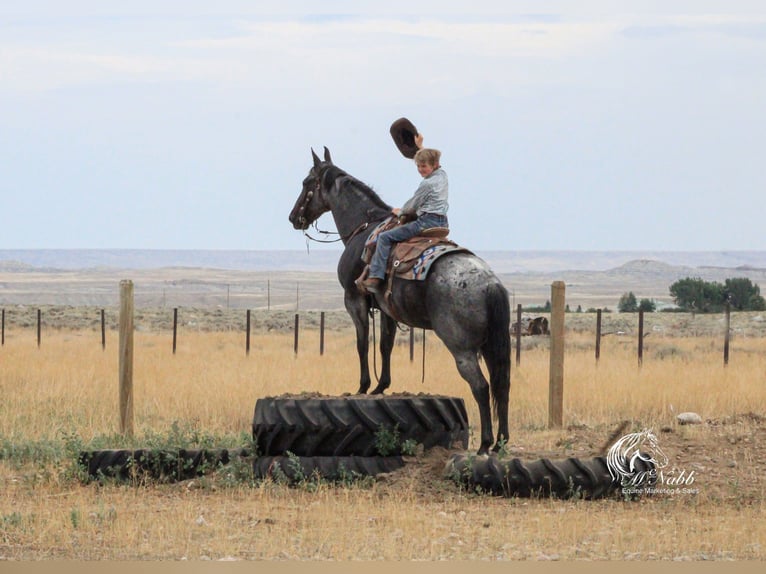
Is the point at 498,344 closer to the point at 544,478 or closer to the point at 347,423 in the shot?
the point at 544,478

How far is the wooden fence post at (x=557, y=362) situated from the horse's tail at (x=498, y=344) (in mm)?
4059

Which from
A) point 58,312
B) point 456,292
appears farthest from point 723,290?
point 456,292

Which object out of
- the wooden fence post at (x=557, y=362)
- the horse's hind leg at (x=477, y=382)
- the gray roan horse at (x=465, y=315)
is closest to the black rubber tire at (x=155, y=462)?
the gray roan horse at (x=465, y=315)

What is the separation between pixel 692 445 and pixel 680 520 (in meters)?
3.26

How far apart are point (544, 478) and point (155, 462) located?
3.72m

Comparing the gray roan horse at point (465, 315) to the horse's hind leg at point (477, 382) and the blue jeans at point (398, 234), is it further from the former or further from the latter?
the blue jeans at point (398, 234)

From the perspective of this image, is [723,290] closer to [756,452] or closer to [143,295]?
[756,452]

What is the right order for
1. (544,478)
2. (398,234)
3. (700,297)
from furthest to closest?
(700,297) < (398,234) < (544,478)

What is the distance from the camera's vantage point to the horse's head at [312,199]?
1395cm

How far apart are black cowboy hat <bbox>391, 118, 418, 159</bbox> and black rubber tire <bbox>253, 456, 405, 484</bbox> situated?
3.08 m

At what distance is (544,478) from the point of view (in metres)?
11.3

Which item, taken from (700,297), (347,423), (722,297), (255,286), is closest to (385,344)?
(347,423)

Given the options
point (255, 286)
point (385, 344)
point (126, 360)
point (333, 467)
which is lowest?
point (255, 286)

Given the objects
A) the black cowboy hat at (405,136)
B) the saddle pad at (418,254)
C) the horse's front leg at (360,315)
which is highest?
the black cowboy hat at (405,136)
